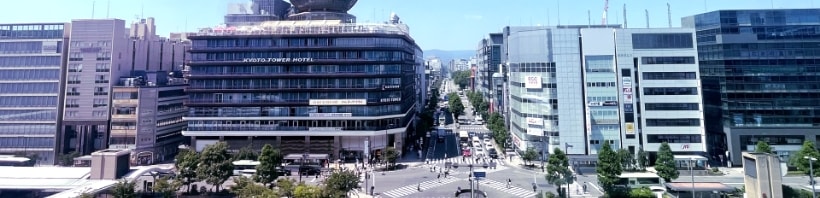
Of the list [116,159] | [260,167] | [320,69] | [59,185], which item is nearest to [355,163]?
[320,69]

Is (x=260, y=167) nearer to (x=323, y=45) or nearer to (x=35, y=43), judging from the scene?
(x=323, y=45)

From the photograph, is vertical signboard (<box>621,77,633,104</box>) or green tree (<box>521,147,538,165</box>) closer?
vertical signboard (<box>621,77,633,104</box>)

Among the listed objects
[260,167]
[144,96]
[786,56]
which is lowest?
[260,167]

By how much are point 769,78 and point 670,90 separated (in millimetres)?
14128

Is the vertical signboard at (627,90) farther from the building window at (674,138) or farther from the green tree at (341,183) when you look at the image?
the green tree at (341,183)

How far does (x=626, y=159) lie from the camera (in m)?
62.2

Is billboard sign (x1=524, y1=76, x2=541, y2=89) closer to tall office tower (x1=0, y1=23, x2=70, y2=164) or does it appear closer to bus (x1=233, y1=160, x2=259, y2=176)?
bus (x1=233, y1=160, x2=259, y2=176)

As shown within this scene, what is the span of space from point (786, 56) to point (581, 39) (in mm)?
29568

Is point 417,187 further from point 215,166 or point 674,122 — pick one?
point 674,122

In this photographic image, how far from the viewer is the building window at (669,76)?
2633 inches

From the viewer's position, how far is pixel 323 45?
74500 mm

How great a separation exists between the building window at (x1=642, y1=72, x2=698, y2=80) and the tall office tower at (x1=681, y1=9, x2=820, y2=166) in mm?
4983

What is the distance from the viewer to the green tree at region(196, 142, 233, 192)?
1965 inches

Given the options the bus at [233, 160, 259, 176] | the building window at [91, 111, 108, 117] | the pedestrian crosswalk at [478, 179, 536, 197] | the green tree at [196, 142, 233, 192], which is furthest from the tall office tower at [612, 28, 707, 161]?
the building window at [91, 111, 108, 117]
